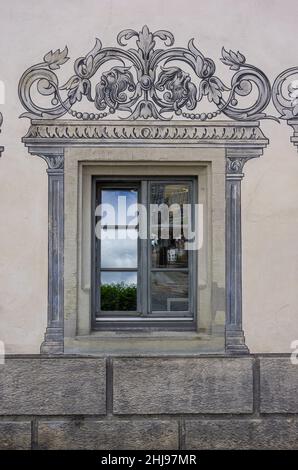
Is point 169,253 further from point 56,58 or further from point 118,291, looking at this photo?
point 56,58

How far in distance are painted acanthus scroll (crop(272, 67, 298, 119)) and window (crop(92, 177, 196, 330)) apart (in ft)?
3.45

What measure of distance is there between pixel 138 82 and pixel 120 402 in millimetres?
2893

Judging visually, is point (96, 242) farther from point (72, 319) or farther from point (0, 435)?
point (0, 435)

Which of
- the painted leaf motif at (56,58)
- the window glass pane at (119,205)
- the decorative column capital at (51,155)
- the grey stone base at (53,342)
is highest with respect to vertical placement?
the painted leaf motif at (56,58)

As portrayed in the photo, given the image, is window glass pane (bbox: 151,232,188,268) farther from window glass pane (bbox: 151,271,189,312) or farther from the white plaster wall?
the white plaster wall

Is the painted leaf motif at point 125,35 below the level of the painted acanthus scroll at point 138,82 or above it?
above

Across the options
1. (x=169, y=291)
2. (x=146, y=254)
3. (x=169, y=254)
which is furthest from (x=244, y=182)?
(x=169, y=291)

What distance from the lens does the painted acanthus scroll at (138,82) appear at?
5.34 m

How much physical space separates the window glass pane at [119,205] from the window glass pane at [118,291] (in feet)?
1.65

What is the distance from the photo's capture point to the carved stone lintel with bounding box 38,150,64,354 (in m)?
5.35

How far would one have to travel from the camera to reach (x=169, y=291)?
5.63 metres

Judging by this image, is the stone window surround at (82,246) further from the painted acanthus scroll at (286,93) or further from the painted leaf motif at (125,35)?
the painted leaf motif at (125,35)

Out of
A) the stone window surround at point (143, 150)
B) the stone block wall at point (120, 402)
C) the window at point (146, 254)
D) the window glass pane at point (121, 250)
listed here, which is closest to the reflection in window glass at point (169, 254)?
the window at point (146, 254)

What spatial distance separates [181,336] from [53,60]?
108 inches
